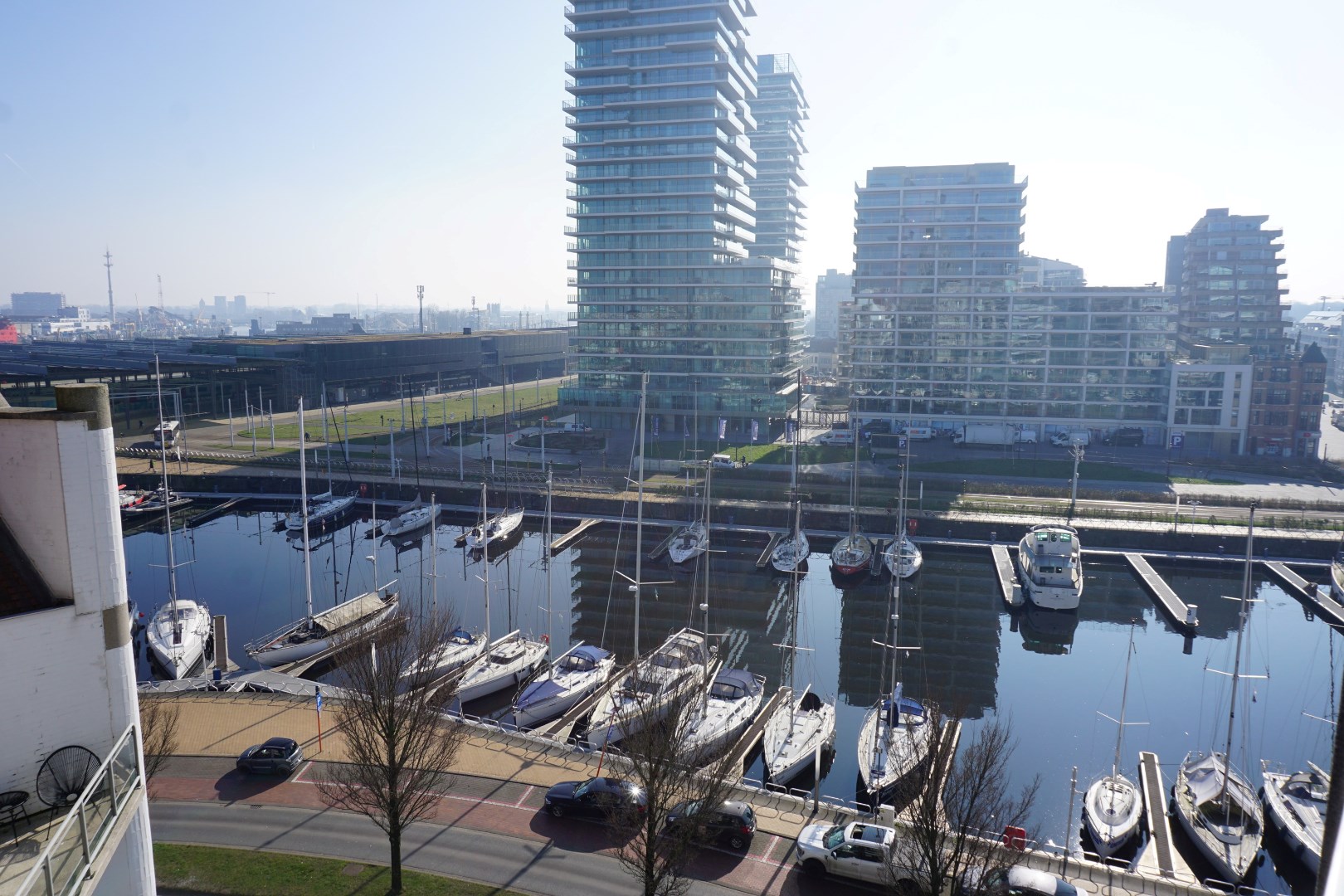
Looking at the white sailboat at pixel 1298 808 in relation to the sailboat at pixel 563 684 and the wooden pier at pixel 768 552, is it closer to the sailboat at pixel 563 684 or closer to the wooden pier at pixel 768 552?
the sailboat at pixel 563 684

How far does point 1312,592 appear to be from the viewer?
3831cm

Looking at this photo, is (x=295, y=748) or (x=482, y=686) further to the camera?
(x=482, y=686)

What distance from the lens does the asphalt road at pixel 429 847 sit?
16.1m

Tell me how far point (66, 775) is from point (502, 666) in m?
19.4

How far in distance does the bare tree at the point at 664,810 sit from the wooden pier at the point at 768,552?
2529 cm

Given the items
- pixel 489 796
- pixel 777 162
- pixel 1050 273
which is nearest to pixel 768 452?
pixel 489 796

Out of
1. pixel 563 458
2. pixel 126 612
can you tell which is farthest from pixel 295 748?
pixel 563 458

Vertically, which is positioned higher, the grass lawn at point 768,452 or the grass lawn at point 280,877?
the grass lawn at point 768,452

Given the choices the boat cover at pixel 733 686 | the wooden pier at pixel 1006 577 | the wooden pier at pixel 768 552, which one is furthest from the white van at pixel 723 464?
the boat cover at pixel 733 686

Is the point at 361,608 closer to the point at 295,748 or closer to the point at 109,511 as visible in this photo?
the point at 295,748

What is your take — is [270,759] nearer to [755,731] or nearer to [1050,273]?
[755,731]

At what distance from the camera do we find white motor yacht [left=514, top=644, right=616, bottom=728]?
2495 centimetres

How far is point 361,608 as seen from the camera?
1300 inches

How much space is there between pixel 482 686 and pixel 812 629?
45.0ft
